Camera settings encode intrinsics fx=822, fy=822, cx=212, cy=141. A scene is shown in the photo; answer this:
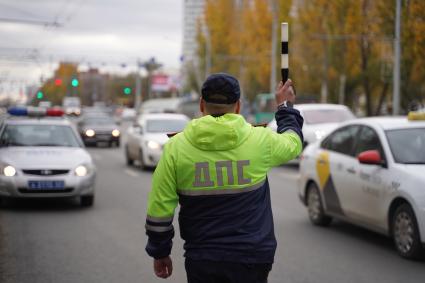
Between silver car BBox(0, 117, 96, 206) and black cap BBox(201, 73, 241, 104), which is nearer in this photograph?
black cap BBox(201, 73, 241, 104)

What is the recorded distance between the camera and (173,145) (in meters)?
4.03

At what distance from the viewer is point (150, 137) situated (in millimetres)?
Answer: 21875

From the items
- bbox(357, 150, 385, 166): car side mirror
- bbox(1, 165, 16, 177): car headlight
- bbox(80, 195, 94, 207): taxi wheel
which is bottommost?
bbox(80, 195, 94, 207): taxi wheel

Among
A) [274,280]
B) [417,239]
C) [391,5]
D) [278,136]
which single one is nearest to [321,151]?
[417,239]

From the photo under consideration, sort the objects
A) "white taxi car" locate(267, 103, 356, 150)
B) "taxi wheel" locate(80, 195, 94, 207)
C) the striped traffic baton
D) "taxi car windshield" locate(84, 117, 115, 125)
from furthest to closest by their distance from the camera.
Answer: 1. "taxi car windshield" locate(84, 117, 115, 125)
2. "white taxi car" locate(267, 103, 356, 150)
3. "taxi wheel" locate(80, 195, 94, 207)
4. the striped traffic baton

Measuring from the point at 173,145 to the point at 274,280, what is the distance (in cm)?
388

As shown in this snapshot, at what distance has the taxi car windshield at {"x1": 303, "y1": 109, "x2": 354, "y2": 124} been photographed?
22.7 metres

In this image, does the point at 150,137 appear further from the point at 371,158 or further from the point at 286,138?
the point at 286,138

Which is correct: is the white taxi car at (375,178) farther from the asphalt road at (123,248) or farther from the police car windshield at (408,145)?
the asphalt road at (123,248)

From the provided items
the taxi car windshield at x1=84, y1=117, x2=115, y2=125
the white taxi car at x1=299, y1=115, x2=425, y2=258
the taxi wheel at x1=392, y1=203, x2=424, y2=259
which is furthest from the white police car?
the taxi car windshield at x1=84, y1=117, x2=115, y2=125

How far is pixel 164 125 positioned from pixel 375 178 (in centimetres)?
1400

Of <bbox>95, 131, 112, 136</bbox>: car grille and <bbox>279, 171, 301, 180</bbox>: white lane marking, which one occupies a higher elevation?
<bbox>279, 171, 301, 180</bbox>: white lane marking

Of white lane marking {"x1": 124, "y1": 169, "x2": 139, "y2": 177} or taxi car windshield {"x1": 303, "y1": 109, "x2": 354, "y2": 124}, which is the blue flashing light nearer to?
white lane marking {"x1": 124, "y1": 169, "x2": 139, "y2": 177}

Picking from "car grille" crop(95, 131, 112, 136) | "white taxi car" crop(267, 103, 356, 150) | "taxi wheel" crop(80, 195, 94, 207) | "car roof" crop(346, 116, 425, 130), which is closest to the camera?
"car roof" crop(346, 116, 425, 130)
